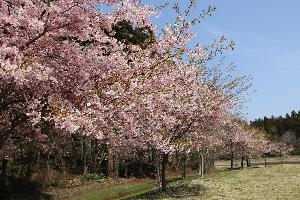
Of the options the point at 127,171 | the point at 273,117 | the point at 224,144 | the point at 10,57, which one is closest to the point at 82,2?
the point at 10,57

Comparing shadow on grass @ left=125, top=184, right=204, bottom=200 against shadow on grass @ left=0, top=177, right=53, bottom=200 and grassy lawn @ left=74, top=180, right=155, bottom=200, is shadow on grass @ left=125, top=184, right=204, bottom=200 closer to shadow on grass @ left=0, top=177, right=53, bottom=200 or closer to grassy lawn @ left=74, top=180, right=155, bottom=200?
grassy lawn @ left=74, top=180, right=155, bottom=200

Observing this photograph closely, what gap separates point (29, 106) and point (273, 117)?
184 m

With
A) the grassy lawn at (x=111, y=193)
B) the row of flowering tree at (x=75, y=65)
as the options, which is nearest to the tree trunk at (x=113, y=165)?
the grassy lawn at (x=111, y=193)

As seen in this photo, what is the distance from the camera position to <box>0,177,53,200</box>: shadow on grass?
2969 centimetres

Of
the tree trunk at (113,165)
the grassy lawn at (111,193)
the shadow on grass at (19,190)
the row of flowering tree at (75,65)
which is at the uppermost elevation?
the row of flowering tree at (75,65)

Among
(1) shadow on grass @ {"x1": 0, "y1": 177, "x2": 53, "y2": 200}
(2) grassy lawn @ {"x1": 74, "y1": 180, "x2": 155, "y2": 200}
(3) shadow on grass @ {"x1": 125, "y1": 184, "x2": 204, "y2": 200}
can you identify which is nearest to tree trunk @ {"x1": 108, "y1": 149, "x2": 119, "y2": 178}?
(2) grassy lawn @ {"x1": 74, "y1": 180, "x2": 155, "y2": 200}

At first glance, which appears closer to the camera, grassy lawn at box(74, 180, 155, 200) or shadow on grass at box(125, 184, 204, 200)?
shadow on grass at box(125, 184, 204, 200)

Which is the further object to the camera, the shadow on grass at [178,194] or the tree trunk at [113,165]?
the tree trunk at [113,165]

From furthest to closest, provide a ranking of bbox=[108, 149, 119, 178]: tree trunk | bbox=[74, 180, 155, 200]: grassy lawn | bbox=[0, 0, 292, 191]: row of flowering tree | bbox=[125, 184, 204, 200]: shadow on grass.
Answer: bbox=[108, 149, 119, 178]: tree trunk, bbox=[74, 180, 155, 200]: grassy lawn, bbox=[125, 184, 204, 200]: shadow on grass, bbox=[0, 0, 292, 191]: row of flowering tree

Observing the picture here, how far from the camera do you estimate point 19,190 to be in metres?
31.9

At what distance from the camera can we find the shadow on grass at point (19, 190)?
29688mm

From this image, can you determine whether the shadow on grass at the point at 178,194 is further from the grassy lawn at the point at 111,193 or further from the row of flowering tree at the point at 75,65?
the row of flowering tree at the point at 75,65

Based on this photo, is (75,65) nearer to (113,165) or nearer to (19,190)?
(19,190)

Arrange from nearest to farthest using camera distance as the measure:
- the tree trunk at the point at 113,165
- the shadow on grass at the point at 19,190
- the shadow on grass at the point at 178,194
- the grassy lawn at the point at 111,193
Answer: the shadow on grass at the point at 178,194, the shadow on grass at the point at 19,190, the grassy lawn at the point at 111,193, the tree trunk at the point at 113,165
